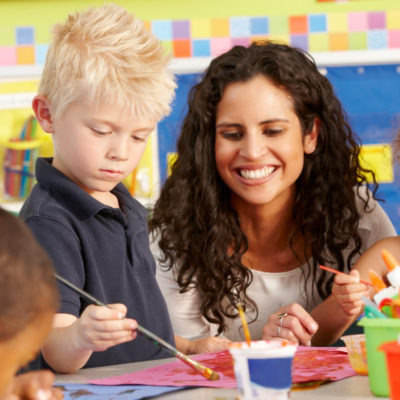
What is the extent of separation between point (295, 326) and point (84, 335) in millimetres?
439

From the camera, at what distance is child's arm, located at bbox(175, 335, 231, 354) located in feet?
Result: 4.55

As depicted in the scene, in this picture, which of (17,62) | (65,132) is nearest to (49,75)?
(65,132)

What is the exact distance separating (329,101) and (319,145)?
107 mm

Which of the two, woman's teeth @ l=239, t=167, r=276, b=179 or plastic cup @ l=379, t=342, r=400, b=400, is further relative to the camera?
woman's teeth @ l=239, t=167, r=276, b=179

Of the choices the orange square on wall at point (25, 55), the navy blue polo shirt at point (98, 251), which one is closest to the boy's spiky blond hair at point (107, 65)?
the navy blue polo shirt at point (98, 251)

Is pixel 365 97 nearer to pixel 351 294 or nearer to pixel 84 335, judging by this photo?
pixel 351 294

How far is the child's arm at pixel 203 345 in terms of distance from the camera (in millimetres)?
1386

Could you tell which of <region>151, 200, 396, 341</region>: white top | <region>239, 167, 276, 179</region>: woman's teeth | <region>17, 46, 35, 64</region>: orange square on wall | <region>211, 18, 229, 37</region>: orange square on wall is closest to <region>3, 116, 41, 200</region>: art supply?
<region>17, 46, 35, 64</region>: orange square on wall

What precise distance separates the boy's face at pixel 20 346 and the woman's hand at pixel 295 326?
0.73 meters

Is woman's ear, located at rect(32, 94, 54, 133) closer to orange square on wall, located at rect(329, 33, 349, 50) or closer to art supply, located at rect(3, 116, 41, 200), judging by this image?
art supply, located at rect(3, 116, 41, 200)

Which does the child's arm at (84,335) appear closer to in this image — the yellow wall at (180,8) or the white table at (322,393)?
the white table at (322,393)

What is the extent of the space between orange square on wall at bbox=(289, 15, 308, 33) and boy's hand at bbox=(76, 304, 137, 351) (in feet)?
5.78

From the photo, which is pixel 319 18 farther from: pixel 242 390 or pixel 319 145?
pixel 242 390

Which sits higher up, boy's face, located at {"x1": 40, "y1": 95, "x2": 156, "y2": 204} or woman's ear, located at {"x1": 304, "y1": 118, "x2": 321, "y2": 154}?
boy's face, located at {"x1": 40, "y1": 95, "x2": 156, "y2": 204}
